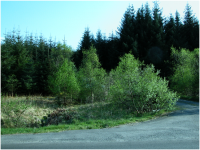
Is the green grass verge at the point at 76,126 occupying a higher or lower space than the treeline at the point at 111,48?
lower

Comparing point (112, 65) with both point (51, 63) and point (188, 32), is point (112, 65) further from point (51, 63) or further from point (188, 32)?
point (188, 32)

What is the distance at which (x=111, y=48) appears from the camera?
42438mm

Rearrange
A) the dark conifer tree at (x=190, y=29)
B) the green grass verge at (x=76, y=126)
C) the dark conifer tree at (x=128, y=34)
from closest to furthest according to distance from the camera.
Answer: the green grass verge at (x=76, y=126) < the dark conifer tree at (x=128, y=34) < the dark conifer tree at (x=190, y=29)

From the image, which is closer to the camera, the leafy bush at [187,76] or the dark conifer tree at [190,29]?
the leafy bush at [187,76]

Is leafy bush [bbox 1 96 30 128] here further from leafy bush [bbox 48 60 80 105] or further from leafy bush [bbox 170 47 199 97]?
leafy bush [bbox 170 47 199 97]

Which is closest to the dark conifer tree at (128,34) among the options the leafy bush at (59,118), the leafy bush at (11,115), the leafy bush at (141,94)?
the leafy bush at (141,94)

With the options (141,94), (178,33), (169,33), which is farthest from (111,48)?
(141,94)

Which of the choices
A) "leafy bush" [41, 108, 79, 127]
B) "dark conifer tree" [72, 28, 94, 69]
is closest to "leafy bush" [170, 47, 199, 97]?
"leafy bush" [41, 108, 79, 127]

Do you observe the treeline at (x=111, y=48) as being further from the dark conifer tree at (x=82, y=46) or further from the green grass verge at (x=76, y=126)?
the green grass verge at (x=76, y=126)

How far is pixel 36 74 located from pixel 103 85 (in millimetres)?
17277

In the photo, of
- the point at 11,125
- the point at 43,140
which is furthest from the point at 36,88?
the point at 43,140

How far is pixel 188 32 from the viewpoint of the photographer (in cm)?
4553

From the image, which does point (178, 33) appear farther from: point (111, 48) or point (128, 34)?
point (111, 48)

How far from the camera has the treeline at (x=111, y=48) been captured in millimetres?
29766
